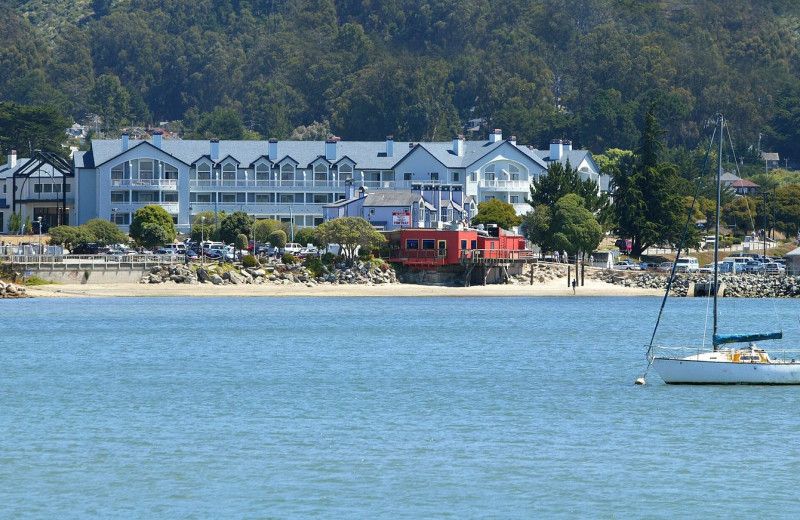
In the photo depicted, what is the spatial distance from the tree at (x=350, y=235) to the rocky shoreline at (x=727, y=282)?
19.6m

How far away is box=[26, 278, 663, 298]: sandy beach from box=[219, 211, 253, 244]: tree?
14.3 metres

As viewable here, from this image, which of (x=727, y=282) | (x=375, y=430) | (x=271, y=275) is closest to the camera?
(x=375, y=430)

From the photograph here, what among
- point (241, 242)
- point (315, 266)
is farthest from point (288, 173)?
point (315, 266)

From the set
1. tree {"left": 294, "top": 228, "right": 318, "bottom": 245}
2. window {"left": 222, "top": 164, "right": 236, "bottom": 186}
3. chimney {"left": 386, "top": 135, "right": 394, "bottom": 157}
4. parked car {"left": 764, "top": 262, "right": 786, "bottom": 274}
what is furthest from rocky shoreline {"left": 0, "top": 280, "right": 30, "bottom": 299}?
parked car {"left": 764, "top": 262, "right": 786, "bottom": 274}

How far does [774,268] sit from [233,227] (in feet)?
147

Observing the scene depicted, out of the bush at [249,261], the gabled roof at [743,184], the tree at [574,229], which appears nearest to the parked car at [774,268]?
the tree at [574,229]

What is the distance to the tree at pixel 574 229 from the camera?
116 meters

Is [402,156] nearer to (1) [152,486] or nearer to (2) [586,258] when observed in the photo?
(2) [586,258]

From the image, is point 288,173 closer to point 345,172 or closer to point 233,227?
point 345,172

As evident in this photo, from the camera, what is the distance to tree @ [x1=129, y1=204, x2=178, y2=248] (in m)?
118

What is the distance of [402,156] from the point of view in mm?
142875

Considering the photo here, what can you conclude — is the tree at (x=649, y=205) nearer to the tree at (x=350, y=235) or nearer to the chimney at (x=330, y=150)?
the tree at (x=350, y=235)

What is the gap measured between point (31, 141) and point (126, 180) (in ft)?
159

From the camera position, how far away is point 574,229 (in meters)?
116
